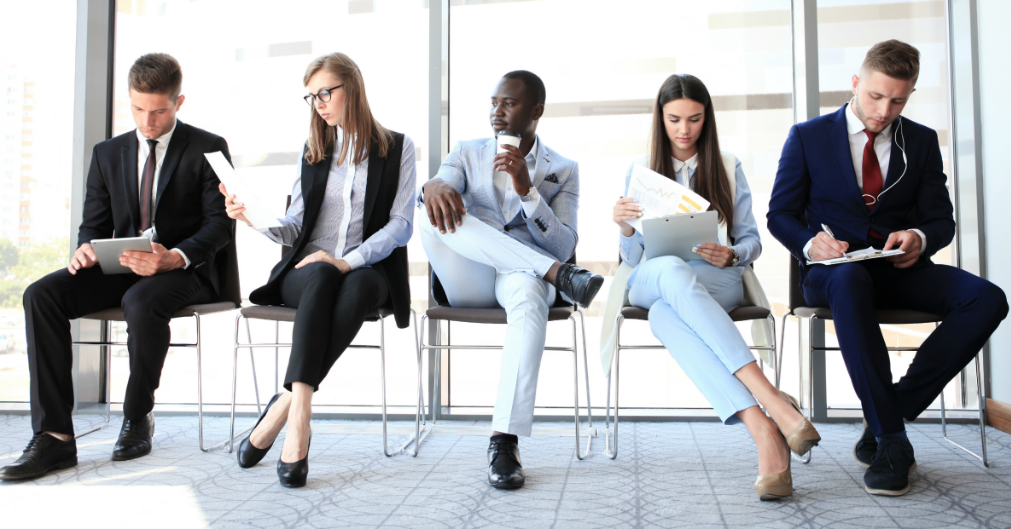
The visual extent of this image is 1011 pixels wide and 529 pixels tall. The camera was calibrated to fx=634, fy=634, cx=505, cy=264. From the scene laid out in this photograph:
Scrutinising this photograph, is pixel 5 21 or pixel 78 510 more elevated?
pixel 5 21

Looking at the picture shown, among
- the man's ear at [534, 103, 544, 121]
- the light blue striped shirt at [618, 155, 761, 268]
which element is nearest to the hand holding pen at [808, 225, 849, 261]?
the light blue striped shirt at [618, 155, 761, 268]

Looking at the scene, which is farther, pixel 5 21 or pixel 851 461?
pixel 5 21

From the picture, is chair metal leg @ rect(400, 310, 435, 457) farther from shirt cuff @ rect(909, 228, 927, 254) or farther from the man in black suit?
shirt cuff @ rect(909, 228, 927, 254)

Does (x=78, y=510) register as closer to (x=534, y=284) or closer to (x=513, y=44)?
(x=534, y=284)

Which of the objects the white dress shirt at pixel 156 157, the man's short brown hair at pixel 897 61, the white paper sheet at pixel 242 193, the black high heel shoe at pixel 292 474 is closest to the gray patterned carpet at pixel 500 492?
the black high heel shoe at pixel 292 474

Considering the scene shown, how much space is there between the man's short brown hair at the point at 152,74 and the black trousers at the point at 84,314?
64cm

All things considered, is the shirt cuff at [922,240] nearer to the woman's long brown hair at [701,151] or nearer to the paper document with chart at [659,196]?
the woman's long brown hair at [701,151]

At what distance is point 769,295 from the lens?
9.19 ft

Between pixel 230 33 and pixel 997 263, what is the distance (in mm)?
3494

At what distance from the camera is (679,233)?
1896 mm

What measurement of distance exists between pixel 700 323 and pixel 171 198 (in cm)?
187

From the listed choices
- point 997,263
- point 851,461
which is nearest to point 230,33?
point 851,461

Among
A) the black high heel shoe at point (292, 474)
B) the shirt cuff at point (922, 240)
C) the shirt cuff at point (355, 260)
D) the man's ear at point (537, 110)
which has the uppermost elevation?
the man's ear at point (537, 110)

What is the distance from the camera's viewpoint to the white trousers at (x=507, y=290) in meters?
1.77
